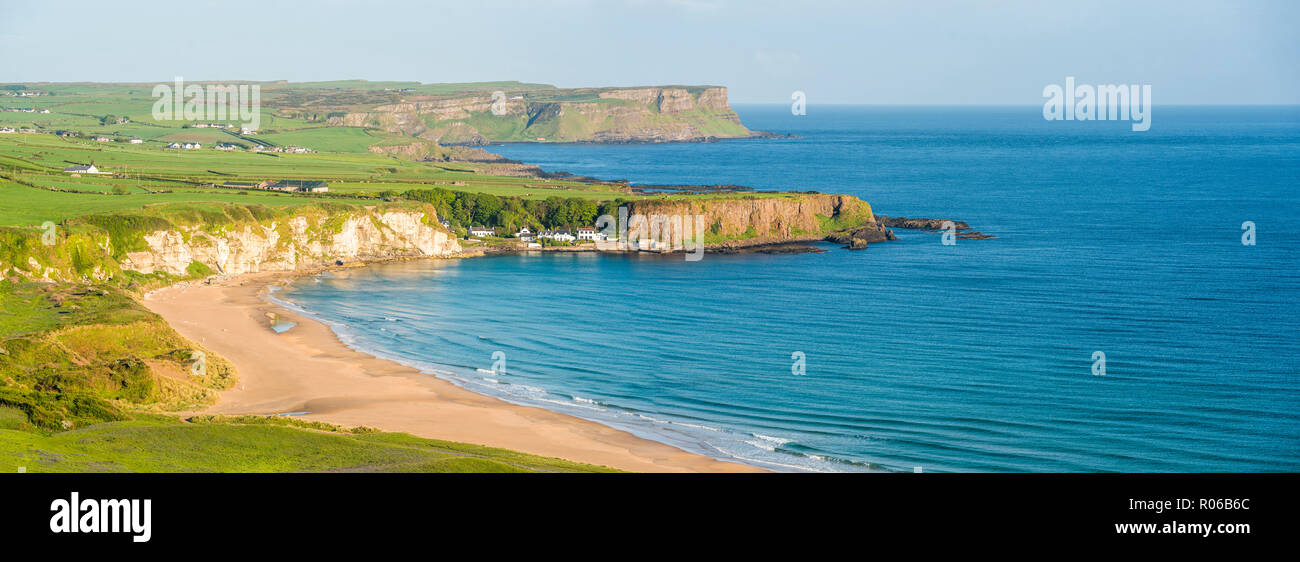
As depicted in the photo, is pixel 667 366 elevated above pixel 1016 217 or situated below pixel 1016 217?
below

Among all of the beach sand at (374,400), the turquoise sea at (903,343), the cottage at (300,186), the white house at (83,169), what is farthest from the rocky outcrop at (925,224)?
the white house at (83,169)

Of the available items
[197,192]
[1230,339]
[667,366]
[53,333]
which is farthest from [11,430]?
[197,192]

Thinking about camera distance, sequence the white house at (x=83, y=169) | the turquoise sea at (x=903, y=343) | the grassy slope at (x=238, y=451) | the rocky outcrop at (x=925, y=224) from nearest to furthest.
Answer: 1. the grassy slope at (x=238, y=451)
2. the turquoise sea at (x=903, y=343)
3. the white house at (x=83, y=169)
4. the rocky outcrop at (x=925, y=224)

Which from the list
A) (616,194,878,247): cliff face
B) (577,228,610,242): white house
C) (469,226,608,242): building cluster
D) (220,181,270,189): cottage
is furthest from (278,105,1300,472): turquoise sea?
(220,181,270,189): cottage

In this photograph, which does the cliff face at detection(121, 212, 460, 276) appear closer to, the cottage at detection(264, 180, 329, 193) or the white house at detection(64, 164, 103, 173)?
the cottage at detection(264, 180, 329, 193)

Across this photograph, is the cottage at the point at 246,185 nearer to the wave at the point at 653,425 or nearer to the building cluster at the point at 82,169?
the building cluster at the point at 82,169

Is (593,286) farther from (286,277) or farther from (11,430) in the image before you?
(11,430)
